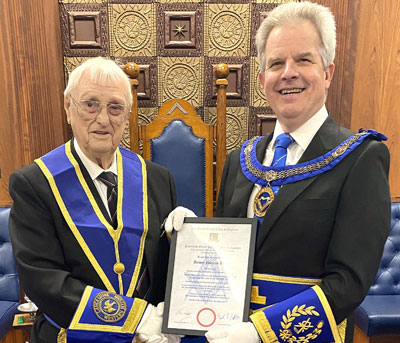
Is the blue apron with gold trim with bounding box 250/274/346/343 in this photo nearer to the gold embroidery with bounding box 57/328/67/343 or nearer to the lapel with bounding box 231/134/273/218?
the lapel with bounding box 231/134/273/218

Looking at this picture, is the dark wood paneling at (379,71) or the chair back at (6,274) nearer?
the chair back at (6,274)

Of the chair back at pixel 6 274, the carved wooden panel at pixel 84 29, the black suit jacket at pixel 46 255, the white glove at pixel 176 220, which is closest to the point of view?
the black suit jacket at pixel 46 255

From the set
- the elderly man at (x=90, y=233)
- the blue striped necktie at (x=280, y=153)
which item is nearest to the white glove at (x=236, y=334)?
the elderly man at (x=90, y=233)

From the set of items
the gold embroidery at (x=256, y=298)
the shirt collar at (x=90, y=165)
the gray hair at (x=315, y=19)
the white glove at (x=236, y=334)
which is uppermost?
the gray hair at (x=315, y=19)

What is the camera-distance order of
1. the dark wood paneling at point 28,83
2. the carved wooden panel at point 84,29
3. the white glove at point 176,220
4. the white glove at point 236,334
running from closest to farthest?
the white glove at point 236,334, the white glove at point 176,220, the dark wood paneling at point 28,83, the carved wooden panel at point 84,29

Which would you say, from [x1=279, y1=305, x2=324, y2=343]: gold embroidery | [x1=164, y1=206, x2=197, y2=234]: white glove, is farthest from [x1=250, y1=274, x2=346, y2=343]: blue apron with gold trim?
[x1=164, y1=206, x2=197, y2=234]: white glove

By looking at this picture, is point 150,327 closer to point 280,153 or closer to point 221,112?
point 280,153

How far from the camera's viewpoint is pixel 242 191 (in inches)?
57.6

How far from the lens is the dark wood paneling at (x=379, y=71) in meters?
2.94

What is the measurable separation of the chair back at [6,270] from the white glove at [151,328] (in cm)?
180

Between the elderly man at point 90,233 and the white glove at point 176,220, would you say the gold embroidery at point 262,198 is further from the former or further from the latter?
the elderly man at point 90,233

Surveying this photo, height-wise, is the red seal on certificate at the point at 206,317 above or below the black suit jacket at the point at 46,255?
below

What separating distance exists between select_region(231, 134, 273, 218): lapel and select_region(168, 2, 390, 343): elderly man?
3 centimetres

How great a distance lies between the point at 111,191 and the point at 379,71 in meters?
2.48
